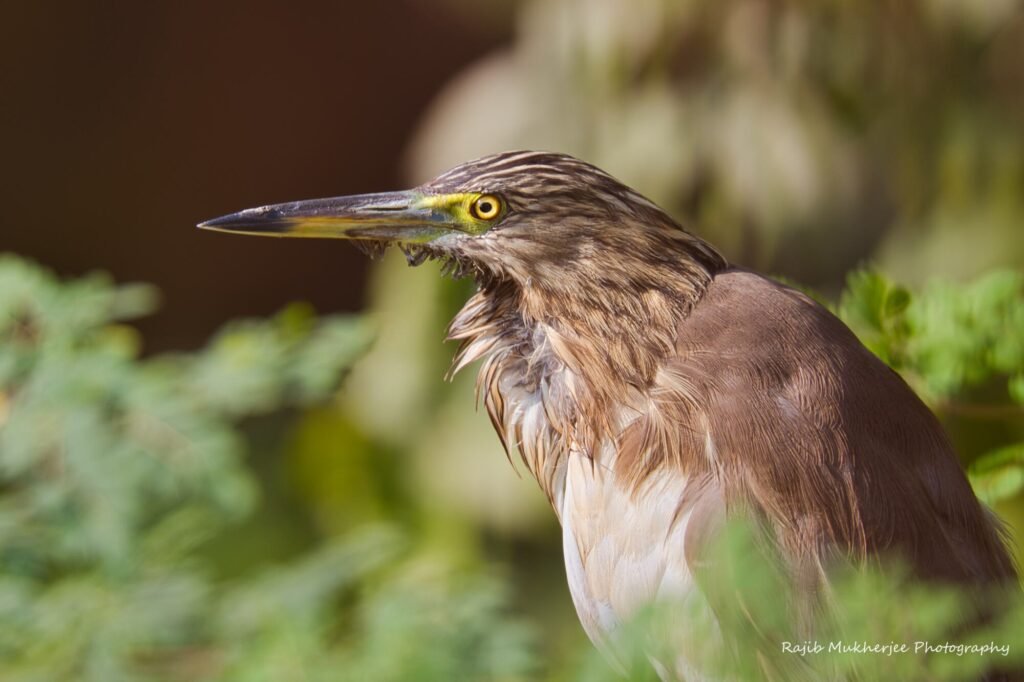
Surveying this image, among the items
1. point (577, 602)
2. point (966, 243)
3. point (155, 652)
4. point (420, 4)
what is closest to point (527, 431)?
point (577, 602)

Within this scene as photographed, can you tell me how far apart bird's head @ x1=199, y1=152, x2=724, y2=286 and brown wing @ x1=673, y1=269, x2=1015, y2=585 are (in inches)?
6.1

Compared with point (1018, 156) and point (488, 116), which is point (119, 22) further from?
point (1018, 156)

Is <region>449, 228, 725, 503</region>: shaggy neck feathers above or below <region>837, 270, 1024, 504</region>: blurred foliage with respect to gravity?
above

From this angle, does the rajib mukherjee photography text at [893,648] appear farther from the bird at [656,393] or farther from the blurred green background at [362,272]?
the blurred green background at [362,272]

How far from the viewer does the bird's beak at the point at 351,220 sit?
1616 mm

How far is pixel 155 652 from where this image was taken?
1483 millimetres

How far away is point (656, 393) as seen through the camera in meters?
1.52

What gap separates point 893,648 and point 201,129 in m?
5.64

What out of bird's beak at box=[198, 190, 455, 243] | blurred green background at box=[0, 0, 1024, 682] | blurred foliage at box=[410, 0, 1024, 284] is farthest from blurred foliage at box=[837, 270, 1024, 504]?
blurred foliage at box=[410, 0, 1024, 284]

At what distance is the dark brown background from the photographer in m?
5.92

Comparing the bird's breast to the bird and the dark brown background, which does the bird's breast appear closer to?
the bird

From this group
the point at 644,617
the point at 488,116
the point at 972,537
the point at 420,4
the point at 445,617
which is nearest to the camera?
Result: the point at 644,617

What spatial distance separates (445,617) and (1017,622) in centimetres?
61

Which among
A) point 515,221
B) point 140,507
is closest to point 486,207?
point 515,221
